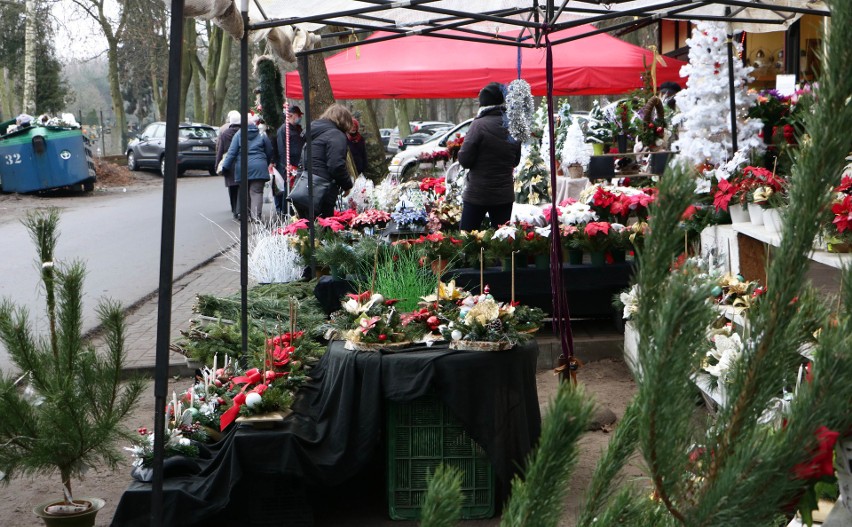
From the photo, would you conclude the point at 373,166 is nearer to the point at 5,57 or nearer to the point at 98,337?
the point at 98,337

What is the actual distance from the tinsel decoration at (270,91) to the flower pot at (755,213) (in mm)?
7754

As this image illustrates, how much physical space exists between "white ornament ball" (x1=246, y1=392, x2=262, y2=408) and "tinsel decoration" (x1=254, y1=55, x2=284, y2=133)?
880cm

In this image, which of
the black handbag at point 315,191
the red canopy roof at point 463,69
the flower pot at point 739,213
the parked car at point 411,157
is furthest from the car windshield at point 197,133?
the flower pot at point 739,213

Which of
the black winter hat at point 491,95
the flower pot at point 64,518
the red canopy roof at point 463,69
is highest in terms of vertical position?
the red canopy roof at point 463,69

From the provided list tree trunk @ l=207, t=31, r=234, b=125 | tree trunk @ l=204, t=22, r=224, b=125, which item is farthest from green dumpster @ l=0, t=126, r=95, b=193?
tree trunk @ l=204, t=22, r=224, b=125

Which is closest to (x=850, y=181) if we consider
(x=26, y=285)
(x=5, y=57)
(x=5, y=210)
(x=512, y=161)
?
(x=512, y=161)

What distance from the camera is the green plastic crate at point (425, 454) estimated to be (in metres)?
4.39

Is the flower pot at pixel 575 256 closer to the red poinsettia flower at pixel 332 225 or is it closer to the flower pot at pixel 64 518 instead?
the red poinsettia flower at pixel 332 225

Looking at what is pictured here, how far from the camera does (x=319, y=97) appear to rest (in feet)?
42.0

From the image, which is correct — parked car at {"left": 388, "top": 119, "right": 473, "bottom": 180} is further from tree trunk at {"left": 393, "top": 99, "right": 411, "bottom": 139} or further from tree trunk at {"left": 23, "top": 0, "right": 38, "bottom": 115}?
tree trunk at {"left": 393, "top": 99, "right": 411, "bottom": 139}

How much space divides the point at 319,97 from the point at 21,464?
9738 mm

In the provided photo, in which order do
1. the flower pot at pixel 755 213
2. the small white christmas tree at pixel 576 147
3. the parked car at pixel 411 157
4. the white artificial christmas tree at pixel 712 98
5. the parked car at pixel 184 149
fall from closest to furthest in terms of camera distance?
1. the flower pot at pixel 755 213
2. the white artificial christmas tree at pixel 712 98
3. the small white christmas tree at pixel 576 147
4. the parked car at pixel 411 157
5. the parked car at pixel 184 149

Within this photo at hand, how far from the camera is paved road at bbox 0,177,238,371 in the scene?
1058 centimetres

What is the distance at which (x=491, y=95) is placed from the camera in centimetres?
840
